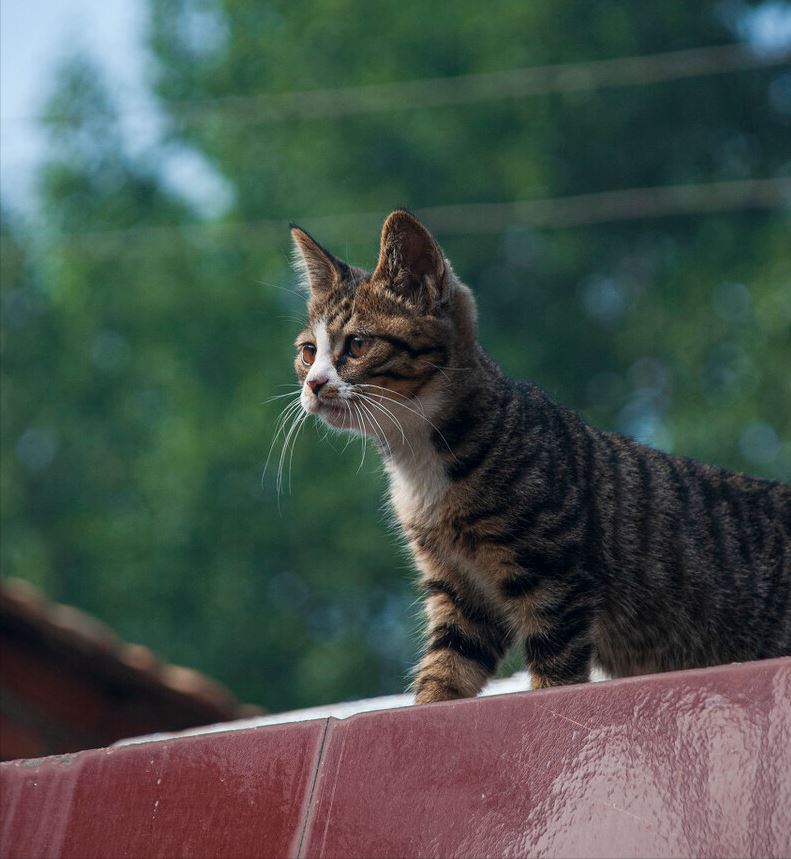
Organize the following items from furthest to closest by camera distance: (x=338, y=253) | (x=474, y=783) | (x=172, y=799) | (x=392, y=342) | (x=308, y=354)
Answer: (x=338, y=253)
(x=308, y=354)
(x=392, y=342)
(x=172, y=799)
(x=474, y=783)

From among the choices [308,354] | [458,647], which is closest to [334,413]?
[308,354]

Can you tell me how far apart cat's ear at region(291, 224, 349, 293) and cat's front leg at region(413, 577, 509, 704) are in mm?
976

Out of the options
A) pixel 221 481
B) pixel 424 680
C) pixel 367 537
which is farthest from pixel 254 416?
pixel 424 680

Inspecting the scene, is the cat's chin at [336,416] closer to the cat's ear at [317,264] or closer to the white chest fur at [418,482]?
the white chest fur at [418,482]

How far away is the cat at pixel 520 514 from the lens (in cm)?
346

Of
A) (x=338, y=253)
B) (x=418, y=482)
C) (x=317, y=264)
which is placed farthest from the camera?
(x=338, y=253)

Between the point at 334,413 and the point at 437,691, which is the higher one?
the point at 334,413

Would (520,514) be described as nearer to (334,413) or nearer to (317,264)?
(334,413)

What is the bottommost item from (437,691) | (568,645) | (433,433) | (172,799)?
(437,691)

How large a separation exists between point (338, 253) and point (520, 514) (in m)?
12.3

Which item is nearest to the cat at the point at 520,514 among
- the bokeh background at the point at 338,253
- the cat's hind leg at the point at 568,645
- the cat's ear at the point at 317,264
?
the cat's hind leg at the point at 568,645

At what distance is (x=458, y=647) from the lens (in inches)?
147

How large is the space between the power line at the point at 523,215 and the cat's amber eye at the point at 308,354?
38.0 ft

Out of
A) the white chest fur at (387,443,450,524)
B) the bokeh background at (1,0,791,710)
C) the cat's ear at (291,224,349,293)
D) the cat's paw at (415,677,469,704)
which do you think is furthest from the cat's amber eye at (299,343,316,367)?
the bokeh background at (1,0,791,710)
